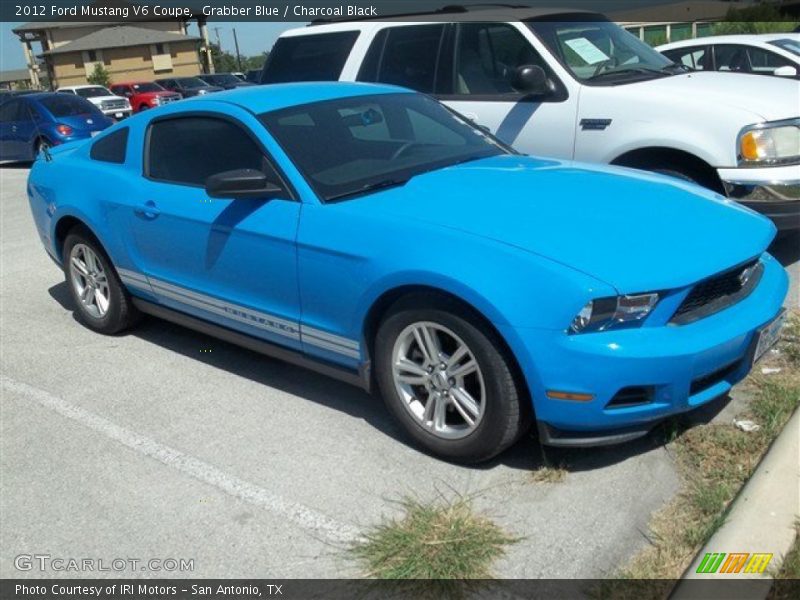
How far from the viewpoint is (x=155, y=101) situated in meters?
27.9

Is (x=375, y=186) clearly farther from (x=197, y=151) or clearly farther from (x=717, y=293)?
(x=717, y=293)

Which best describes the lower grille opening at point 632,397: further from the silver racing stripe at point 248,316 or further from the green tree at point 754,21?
the green tree at point 754,21

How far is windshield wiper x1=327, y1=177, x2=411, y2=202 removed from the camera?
13.3 feet

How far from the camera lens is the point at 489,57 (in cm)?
664

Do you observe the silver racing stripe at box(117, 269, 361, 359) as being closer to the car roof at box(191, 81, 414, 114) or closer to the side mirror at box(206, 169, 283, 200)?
the side mirror at box(206, 169, 283, 200)

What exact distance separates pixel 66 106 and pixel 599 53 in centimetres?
1314

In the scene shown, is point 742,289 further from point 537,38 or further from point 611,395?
point 537,38

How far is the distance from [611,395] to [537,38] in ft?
12.9

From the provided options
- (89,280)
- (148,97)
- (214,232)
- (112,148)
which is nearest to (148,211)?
(214,232)

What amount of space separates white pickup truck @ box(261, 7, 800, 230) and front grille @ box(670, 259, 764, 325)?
197cm

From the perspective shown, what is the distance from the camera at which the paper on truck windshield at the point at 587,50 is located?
6418mm

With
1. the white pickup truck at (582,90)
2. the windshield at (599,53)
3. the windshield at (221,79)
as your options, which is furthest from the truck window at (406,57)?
the windshield at (221,79)

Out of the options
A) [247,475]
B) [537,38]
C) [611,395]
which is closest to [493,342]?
[611,395]

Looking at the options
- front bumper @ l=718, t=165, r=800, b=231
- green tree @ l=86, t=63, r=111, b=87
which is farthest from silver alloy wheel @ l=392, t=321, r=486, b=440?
green tree @ l=86, t=63, r=111, b=87
